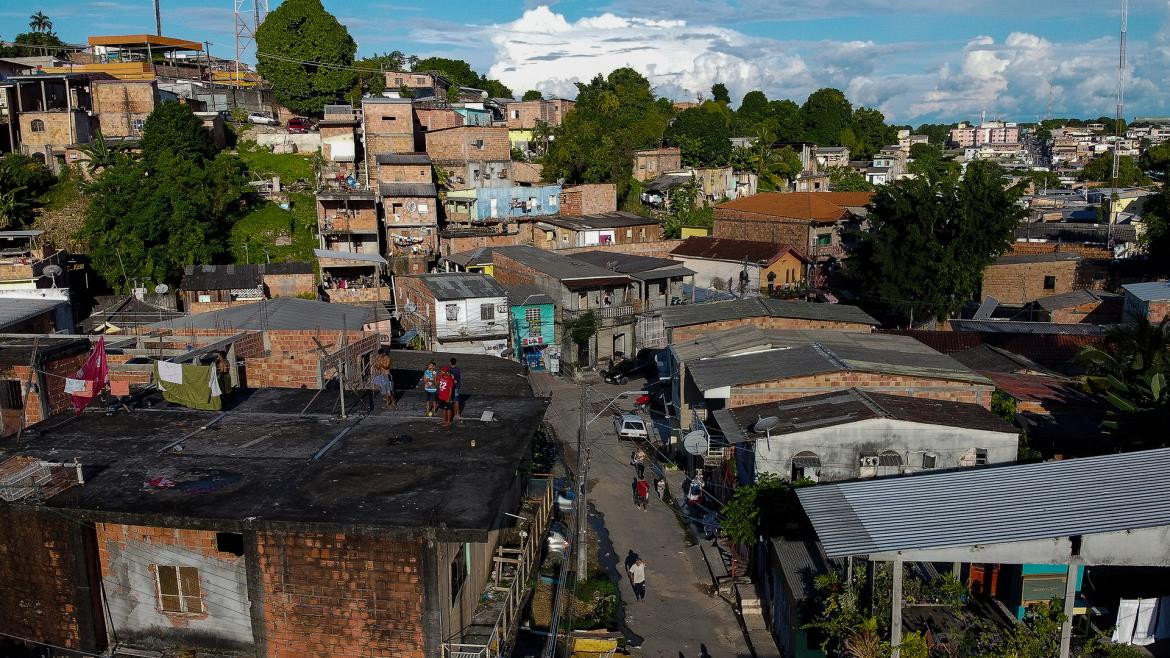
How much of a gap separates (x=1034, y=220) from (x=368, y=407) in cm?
4986

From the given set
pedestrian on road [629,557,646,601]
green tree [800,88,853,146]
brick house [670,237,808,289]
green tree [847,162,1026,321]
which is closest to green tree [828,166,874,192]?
green tree [800,88,853,146]

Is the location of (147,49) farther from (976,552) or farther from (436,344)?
(976,552)

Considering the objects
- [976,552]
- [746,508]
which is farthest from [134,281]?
[976,552]

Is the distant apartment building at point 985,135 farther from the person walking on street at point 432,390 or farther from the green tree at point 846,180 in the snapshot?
the person walking on street at point 432,390

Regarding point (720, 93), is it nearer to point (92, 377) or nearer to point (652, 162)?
point (652, 162)

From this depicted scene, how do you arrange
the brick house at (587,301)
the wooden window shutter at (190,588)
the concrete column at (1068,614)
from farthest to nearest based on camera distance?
the brick house at (587,301) < the wooden window shutter at (190,588) < the concrete column at (1068,614)

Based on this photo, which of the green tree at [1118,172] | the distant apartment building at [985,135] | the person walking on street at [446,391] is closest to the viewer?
the person walking on street at [446,391]

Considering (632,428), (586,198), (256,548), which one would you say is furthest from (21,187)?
(256,548)

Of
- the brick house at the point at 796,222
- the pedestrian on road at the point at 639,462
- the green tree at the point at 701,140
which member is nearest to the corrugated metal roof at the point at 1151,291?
the pedestrian on road at the point at 639,462

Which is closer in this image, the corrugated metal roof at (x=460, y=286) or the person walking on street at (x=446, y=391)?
the person walking on street at (x=446, y=391)

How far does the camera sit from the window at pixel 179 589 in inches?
374

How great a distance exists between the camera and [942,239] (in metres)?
34.9

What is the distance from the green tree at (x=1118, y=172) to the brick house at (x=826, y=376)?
5952 centimetres

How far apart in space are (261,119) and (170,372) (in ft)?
141
